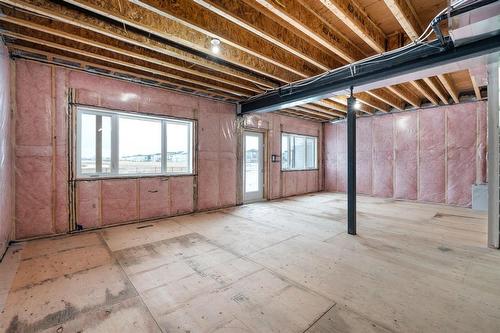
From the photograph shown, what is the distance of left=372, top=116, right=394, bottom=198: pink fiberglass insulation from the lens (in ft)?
22.8

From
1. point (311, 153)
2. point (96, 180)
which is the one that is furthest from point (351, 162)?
point (311, 153)

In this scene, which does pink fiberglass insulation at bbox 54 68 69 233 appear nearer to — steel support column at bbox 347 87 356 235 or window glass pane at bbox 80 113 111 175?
window glass pane at bbox 80 113 111 175

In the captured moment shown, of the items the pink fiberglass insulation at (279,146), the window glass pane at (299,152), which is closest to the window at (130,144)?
the pink fiberglass insulation at (279,146)

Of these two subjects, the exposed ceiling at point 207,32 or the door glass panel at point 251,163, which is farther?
the door glass panel at point 251,163

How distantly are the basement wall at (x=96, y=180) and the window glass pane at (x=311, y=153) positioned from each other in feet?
12.2

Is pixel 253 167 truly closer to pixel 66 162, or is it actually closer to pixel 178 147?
pixel 178 147

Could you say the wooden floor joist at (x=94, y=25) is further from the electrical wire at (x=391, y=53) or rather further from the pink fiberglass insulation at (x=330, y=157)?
the pink fiberglass insulation at (x=330, y=157)

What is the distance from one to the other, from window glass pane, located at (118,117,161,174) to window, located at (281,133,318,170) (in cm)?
390

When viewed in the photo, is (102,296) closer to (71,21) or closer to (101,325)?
(101,325)

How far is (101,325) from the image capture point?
5.47 feet

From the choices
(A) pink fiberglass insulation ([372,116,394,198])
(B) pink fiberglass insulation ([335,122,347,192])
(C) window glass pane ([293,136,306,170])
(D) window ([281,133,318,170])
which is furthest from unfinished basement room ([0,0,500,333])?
(C) window glass pane ([293,136,306,170])

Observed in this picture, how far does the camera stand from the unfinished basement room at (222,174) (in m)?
1.93

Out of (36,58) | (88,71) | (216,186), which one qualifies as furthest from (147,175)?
(36,58)

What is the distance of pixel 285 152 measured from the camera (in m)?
7.51
